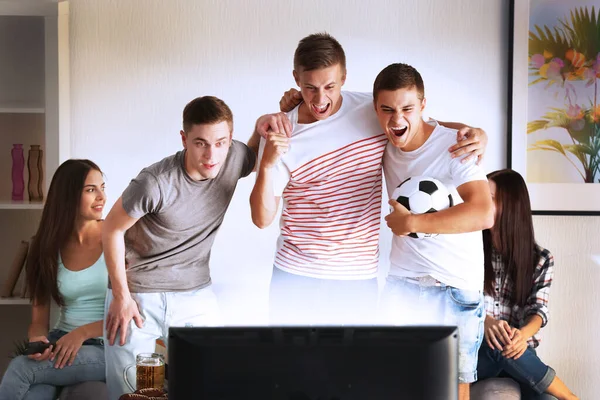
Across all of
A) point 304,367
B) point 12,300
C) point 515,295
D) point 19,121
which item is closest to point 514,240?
point 515,295

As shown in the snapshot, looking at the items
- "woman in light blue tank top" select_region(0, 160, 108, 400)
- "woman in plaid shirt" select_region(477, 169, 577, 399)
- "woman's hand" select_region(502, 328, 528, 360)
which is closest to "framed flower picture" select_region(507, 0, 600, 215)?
"woman in plaid shirt" select_region(477, 169, 577, 399)

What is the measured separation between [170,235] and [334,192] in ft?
1.81

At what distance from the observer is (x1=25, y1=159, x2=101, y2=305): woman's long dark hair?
2.69m

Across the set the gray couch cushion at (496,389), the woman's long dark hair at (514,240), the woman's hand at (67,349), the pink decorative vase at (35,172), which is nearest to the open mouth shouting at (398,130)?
the woman's long dark hair at (514,240)

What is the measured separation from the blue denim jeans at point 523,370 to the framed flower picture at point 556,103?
717 mm

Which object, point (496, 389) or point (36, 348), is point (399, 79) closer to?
point (496, 389)

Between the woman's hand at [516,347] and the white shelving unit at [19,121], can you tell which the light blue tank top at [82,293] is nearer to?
the white shelving unit at [19,121]

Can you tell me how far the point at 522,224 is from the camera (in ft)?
8.92

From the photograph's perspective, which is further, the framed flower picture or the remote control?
the framed flower picture

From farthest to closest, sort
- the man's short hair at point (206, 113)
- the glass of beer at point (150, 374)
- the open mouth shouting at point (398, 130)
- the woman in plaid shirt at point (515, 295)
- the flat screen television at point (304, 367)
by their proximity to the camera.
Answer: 1. the woman in plaid shirt at point (515, 295)
2. the man's short hair at point (206, 113)
3. the open mouth shouting at point (398, 130)
4. the glass of beer at point (150, 374)
5. the flat screen television at point (304, 367)

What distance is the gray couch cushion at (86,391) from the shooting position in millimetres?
2414

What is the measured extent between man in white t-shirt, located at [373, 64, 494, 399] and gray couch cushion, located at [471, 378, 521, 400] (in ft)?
1.37

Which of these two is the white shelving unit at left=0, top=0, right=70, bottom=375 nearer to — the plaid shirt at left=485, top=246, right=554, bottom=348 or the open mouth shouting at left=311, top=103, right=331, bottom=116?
the open mouth shouting at left=311, top=103, right=331, bottom=116

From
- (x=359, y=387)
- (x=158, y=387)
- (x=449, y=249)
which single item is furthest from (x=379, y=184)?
(x=359, y=387)
